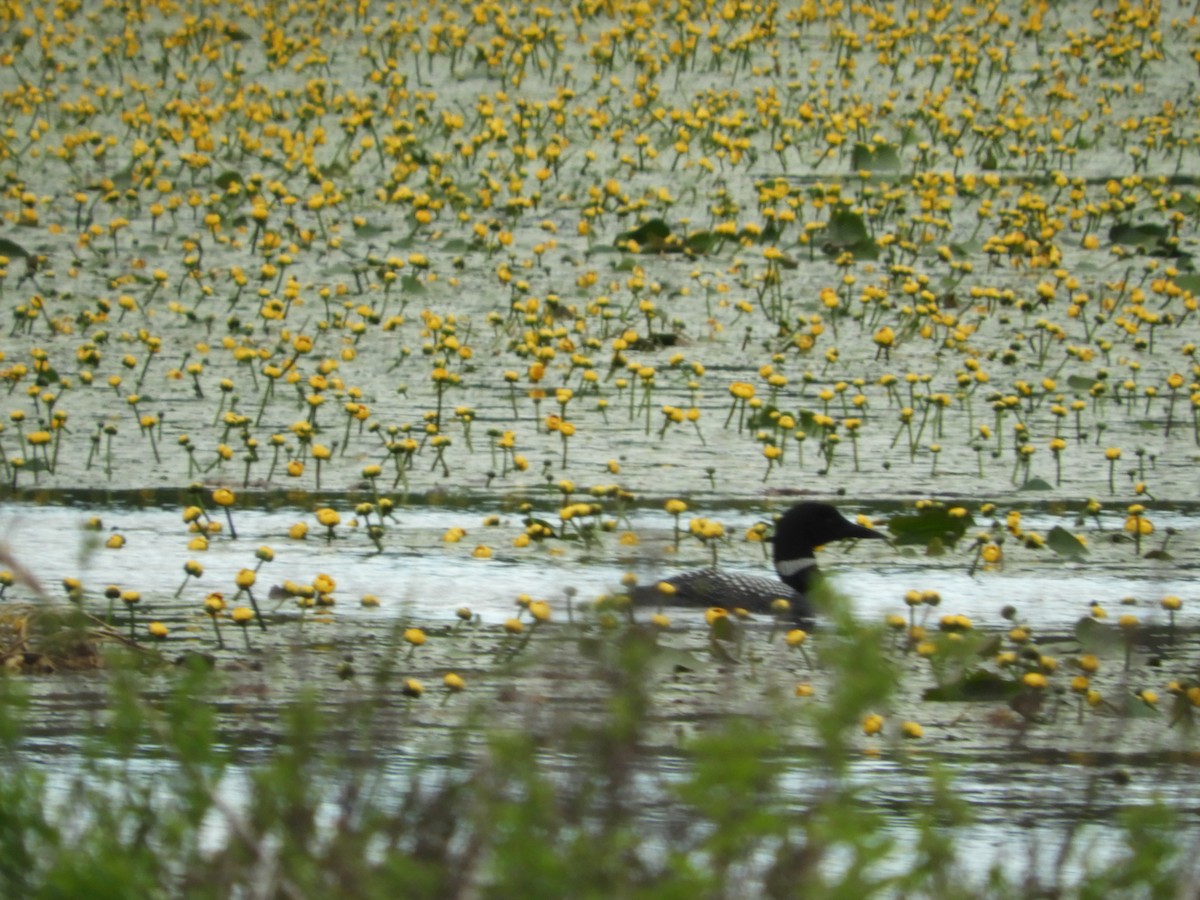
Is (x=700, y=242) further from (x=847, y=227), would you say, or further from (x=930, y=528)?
(x=930, y=528)

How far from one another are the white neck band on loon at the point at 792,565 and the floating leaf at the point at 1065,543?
0.66m

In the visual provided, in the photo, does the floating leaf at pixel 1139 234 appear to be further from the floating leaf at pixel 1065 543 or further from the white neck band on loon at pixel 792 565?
the white neck band on loon at pixel 792 565

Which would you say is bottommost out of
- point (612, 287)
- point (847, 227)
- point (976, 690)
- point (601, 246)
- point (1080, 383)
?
point (976, 690)

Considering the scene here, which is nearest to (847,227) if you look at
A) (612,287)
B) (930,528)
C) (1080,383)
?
(612,287)

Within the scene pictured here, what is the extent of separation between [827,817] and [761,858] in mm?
798

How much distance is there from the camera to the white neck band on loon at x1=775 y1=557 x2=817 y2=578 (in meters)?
5.29

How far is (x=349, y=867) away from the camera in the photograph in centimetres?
205

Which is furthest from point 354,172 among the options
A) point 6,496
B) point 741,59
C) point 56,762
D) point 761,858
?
point 761,858

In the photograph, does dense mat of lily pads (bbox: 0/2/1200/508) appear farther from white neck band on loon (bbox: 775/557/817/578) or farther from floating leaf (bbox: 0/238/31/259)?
white neck band on loon (bbox: 775/557/817/578)

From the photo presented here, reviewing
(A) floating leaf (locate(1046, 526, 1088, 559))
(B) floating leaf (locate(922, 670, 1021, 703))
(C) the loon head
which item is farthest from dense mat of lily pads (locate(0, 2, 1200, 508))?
(B) floating leaf (locate(922, 670, 1021, 703))

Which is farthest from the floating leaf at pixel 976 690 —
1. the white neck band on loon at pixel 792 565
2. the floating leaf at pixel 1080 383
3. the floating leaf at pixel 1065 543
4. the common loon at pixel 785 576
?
the floating leaf at pixel 1080 383

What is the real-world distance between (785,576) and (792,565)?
0.14ft

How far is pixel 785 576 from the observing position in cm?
531

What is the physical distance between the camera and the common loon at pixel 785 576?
198 inches
